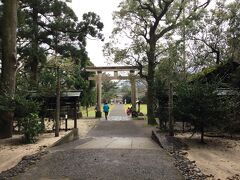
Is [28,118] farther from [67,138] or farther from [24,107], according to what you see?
[67,138]

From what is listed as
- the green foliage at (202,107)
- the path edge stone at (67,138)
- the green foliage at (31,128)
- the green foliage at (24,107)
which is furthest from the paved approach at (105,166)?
the green foliage at (24,107)

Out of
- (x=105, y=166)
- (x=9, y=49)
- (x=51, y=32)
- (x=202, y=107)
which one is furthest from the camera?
(x=51, y=32)

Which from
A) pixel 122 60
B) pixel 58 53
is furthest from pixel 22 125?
pixel 58 53

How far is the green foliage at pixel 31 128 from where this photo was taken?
1370 cm

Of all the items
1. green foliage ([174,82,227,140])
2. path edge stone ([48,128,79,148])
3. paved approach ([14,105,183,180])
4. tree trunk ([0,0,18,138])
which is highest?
tree trunk ([0,0,18,138])

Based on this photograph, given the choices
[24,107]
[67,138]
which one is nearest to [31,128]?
[24,107]

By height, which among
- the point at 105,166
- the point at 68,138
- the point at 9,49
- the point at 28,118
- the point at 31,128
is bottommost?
the point at 105,166

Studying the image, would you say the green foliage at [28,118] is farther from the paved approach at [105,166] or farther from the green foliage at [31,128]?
the paved approach at [105,166]

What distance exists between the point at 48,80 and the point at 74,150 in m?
8.98

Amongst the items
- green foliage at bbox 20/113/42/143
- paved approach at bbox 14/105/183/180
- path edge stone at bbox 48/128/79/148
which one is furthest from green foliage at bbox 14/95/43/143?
paved approach at bbox 14/105/183/180

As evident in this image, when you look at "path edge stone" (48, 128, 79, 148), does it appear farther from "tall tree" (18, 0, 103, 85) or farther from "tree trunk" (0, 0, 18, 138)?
"tall tree" (18, 0, 103, 85)

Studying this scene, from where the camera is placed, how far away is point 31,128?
1373 cm

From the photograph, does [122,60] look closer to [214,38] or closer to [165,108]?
[214,38]

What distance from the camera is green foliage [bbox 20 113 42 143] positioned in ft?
45.0
